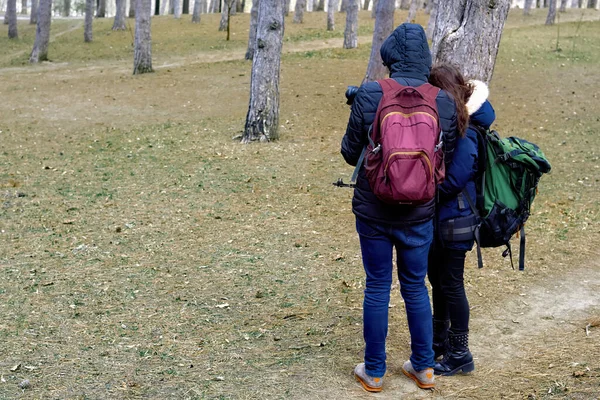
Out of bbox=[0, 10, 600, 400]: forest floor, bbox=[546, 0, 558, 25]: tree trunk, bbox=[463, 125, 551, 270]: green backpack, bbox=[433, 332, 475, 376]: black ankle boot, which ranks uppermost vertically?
bbox=[546, 0, 558, 25]: tree trunk

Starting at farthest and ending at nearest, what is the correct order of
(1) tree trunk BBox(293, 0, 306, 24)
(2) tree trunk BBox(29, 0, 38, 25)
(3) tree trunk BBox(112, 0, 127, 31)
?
(2) tree trunk BBox(29, 0, 38, 25) → (1) tree trunk BBox(293, 0, 306, 24) → (3) tree trunk BBox(112, 0, 127, 31)

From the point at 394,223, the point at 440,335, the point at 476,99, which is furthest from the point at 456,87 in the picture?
the point at 440,335

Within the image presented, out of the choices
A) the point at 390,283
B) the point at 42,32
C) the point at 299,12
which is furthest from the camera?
the point at 299,12

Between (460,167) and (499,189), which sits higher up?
(460,167)

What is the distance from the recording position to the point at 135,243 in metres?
7.66

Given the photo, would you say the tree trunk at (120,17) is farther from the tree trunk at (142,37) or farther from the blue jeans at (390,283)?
the blue jeans at (390,283)

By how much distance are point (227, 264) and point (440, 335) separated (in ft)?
9.32

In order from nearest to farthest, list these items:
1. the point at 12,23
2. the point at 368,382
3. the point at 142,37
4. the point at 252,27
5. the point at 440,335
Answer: the point at 368,382 < the point at 440,335 < the point at 142,37 < the point at 252,27 < the point at 12,23

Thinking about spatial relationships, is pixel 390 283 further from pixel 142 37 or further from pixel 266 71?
pixel 142 37

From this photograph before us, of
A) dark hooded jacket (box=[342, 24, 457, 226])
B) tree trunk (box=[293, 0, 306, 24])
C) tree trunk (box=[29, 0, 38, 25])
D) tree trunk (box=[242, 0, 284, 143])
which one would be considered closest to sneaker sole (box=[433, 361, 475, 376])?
dark hooded jacket (box=[342, 24, 457, 226])

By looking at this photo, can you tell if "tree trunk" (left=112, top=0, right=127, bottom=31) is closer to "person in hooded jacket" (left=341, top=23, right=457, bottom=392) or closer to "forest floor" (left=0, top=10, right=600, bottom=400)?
"forest floor" (left=0, top=10, right=600, bottom=400)

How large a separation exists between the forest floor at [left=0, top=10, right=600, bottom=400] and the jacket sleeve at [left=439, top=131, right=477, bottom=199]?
4.18 feet

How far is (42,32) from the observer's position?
77.8ft

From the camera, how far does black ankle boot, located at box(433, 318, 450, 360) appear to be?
462 cm
